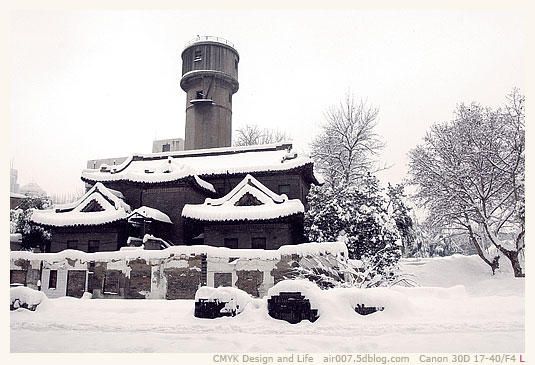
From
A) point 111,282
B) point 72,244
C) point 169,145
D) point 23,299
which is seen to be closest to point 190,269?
point 111,282

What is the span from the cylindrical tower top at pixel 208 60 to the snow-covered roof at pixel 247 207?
443 inches

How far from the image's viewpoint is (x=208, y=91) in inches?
1177

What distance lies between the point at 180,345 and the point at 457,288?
8753mm

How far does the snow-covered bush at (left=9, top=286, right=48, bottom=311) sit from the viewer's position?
413 inches

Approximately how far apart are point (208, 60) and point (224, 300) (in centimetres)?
2333

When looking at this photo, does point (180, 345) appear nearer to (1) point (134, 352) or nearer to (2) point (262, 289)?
(1) point (134, 352)

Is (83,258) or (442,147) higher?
(442,147)

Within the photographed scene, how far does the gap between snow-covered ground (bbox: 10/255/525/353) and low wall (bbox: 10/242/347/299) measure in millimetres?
5571

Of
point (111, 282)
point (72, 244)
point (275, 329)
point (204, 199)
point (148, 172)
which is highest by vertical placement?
point (148, 172)

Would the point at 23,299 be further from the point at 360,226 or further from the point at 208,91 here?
the point at 208,91

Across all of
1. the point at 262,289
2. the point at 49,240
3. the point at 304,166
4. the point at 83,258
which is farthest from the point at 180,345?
the point at 49,240

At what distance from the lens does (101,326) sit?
28.9 feet

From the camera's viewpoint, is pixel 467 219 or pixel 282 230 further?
pixel 467 219

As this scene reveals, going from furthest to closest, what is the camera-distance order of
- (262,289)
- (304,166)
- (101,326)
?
(304,166) < (262,289) < (101,326)
